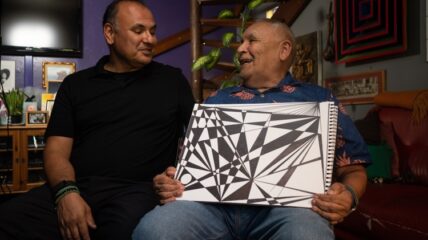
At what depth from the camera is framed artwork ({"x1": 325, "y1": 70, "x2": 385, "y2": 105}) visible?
2.72m

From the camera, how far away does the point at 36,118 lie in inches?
142

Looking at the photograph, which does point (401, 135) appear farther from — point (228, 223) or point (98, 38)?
point (98, 38)

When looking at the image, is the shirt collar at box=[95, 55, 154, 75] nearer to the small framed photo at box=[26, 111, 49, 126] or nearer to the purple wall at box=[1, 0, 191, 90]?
the small framed photo at box=[26, 111, 49, 126]

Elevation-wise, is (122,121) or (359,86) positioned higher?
(359,86)

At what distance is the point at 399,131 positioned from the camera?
2094mm

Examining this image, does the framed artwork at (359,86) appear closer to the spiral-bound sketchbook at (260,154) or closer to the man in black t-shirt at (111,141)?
the man in black t-shirt at (111,141)

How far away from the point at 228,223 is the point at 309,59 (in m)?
2.57

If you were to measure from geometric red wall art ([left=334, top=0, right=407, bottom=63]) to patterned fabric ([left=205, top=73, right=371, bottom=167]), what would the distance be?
4.55 feet

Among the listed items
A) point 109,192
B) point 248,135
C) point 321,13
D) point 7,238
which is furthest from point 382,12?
point 7,238

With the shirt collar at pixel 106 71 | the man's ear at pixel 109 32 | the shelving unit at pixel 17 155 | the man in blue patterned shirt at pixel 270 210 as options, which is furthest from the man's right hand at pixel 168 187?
the shelving unit at pixel 17 155

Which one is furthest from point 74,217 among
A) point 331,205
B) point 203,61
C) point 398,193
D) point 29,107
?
point 29,107

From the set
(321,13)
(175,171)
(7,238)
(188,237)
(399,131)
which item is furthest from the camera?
(321,13)

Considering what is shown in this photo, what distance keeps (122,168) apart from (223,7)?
3647 millimetres

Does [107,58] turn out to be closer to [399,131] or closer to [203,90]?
[399,131]
